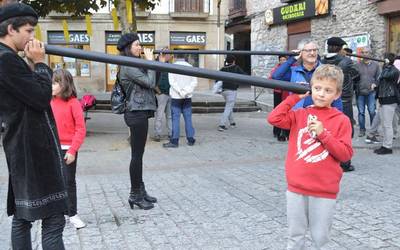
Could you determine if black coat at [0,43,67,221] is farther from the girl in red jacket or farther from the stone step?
the stone step

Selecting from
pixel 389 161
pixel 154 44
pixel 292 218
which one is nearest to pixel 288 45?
pixel 154 44

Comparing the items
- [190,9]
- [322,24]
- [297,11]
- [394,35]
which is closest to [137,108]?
[394,35]

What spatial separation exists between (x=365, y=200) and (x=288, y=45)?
17.4m

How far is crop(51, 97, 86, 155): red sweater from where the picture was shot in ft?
15.5

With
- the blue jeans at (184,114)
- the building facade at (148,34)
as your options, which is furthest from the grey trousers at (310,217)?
the building facade at (148,34)

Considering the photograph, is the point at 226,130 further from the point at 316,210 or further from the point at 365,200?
the point at 316,210

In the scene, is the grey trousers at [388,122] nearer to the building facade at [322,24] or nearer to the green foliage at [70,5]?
the green foliage at [70,5]

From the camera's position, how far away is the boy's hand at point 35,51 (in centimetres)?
294

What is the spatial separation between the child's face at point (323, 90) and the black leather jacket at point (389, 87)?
235 inches

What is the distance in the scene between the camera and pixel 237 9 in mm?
28938

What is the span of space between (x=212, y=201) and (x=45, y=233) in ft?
9.46

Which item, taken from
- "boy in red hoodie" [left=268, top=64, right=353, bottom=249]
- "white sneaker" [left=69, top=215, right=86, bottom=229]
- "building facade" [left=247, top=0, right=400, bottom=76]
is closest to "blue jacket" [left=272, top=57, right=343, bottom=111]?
"boy in red hoodie" [left=268, top=64, right=353, bottom=249]

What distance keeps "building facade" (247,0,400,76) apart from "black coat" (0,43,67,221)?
45.9 feet

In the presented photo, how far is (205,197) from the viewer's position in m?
5.99
